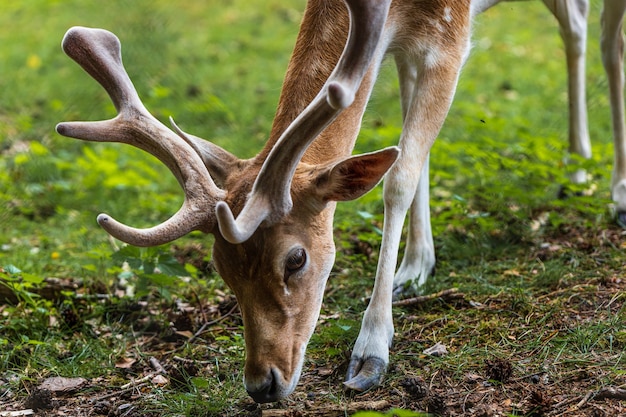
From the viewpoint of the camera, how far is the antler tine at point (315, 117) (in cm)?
347

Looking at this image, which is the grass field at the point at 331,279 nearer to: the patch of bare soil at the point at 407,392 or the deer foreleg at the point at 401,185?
the patch of bare soil at the point at 407,392

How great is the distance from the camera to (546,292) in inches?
193

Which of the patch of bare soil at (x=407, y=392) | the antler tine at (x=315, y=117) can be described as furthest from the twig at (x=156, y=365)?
the antler tine at (x=315, y=117)

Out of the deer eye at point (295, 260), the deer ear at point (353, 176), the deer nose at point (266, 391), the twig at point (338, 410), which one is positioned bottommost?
the twig at point (338, 410)

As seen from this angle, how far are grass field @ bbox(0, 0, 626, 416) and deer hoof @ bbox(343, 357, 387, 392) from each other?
5 centimetres

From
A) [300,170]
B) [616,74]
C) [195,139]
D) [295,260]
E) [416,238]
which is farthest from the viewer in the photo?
[616,74]

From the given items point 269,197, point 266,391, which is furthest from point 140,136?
point 266,391

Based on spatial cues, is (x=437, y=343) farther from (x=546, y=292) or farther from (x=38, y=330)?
(x=38, y=330)

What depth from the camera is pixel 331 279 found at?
5516mm

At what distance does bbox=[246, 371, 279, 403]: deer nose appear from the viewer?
3.66 meters

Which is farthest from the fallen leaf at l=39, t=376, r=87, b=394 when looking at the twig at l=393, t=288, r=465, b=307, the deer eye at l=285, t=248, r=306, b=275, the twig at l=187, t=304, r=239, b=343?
the twig at l=393, t=288, r=465, b=307

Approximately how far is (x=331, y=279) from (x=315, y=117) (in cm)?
213

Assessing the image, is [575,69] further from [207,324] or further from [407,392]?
[407,392]

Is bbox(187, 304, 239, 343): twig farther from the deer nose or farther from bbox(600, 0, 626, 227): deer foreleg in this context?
bbox(600, 0, 626, 227): deer foreleg
